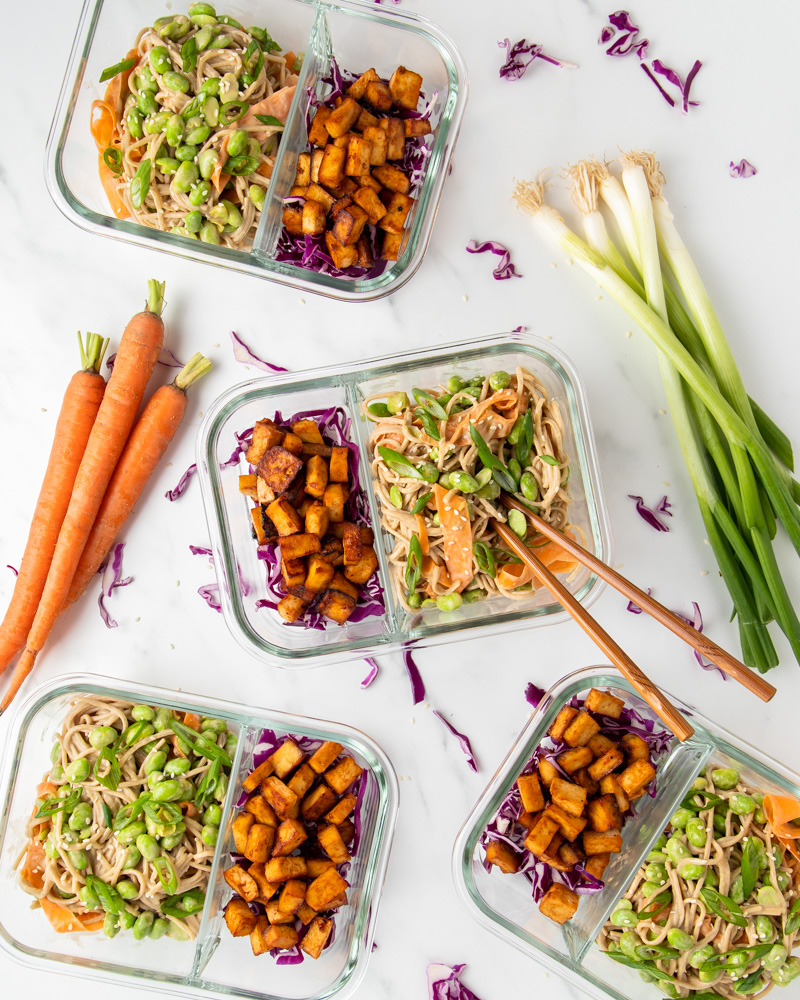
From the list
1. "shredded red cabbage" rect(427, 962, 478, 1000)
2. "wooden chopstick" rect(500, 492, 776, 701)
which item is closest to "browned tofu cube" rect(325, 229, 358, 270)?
"wooden chopstick" rect(500, 492, 776, 701)

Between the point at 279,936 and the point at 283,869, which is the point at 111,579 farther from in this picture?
the point at 279,936

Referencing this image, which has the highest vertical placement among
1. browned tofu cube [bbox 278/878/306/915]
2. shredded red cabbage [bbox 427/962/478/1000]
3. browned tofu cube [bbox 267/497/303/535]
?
browned tofu cube [bbox 267/497/303/535]

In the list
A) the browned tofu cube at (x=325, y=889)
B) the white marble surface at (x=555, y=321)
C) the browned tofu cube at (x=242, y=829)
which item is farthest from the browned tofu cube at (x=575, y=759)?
the browned tofu cube at (x=242, y=829)

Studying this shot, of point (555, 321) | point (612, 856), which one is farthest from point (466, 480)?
point (612, 856)

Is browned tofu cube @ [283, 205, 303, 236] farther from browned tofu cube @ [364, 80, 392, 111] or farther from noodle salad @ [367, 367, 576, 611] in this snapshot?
noodle salad @ [367, 367, 576, 611]

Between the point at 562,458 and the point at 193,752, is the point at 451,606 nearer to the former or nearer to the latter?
the point at 562,458

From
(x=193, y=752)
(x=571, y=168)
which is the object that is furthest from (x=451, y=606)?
(x=571, y=168)
